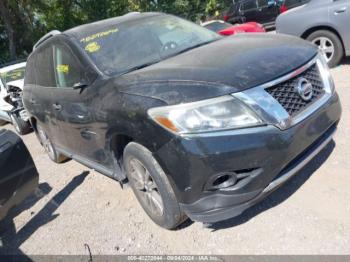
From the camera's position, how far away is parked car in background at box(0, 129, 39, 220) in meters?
3.33

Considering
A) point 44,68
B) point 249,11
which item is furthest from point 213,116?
point 249,11

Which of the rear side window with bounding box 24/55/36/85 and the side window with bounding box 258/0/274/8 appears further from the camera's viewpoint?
the side window with bounding box 258/0/274/8

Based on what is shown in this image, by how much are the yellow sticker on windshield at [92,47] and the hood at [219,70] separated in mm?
660

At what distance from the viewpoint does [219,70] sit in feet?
9.07

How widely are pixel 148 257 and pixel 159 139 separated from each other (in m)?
1.06

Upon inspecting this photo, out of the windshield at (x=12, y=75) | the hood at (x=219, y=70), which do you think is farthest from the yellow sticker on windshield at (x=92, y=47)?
the windshield at (x=12, y=75)

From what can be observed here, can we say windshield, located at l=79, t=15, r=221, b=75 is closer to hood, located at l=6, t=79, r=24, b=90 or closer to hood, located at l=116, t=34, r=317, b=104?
hood, located at l=116, t=34, r=317, b=104

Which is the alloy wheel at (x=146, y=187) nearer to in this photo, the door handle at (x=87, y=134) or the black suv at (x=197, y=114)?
the black suv at (x=197, y=114)

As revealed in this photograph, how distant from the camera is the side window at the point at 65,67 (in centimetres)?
375

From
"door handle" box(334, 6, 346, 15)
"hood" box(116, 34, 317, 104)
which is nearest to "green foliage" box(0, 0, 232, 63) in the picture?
"door handle" box(334, 6, 346, 15)

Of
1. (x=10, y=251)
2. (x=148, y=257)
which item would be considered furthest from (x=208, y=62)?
(x=10, y=251)

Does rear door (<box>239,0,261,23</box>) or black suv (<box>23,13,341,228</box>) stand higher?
black suv (<box>23,13,341,228</box>)

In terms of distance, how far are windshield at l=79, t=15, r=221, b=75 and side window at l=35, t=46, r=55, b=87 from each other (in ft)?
2.67

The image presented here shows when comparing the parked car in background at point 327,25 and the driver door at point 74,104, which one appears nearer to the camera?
the driver door at point 74,104
